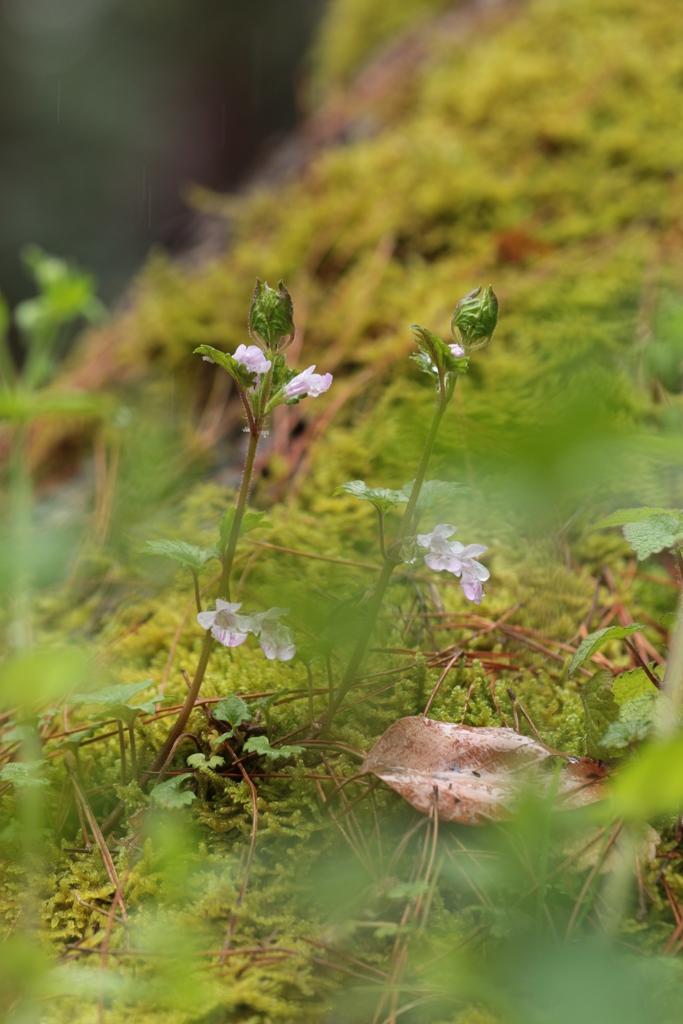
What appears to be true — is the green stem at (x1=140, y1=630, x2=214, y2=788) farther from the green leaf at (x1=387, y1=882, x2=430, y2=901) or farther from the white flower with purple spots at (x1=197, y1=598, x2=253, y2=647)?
the green leaf at (x1=387, y1=882, x2=430, y2=901)

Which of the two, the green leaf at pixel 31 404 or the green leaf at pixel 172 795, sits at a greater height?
the green leaf at pixel 31 404

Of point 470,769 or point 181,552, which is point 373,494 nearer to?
point 181,552

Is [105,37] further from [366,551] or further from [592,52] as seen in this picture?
[366,551]

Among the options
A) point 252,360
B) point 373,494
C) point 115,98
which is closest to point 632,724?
point 373,494

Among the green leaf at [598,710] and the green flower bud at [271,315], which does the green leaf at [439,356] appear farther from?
the green leaf at [598,710]

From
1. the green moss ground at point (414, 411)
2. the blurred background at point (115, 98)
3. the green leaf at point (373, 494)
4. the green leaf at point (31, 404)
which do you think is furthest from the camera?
the blurred background at point (115, 98)

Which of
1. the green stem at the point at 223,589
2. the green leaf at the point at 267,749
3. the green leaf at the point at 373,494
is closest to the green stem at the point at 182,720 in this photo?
the green stem at the point at 223,589
